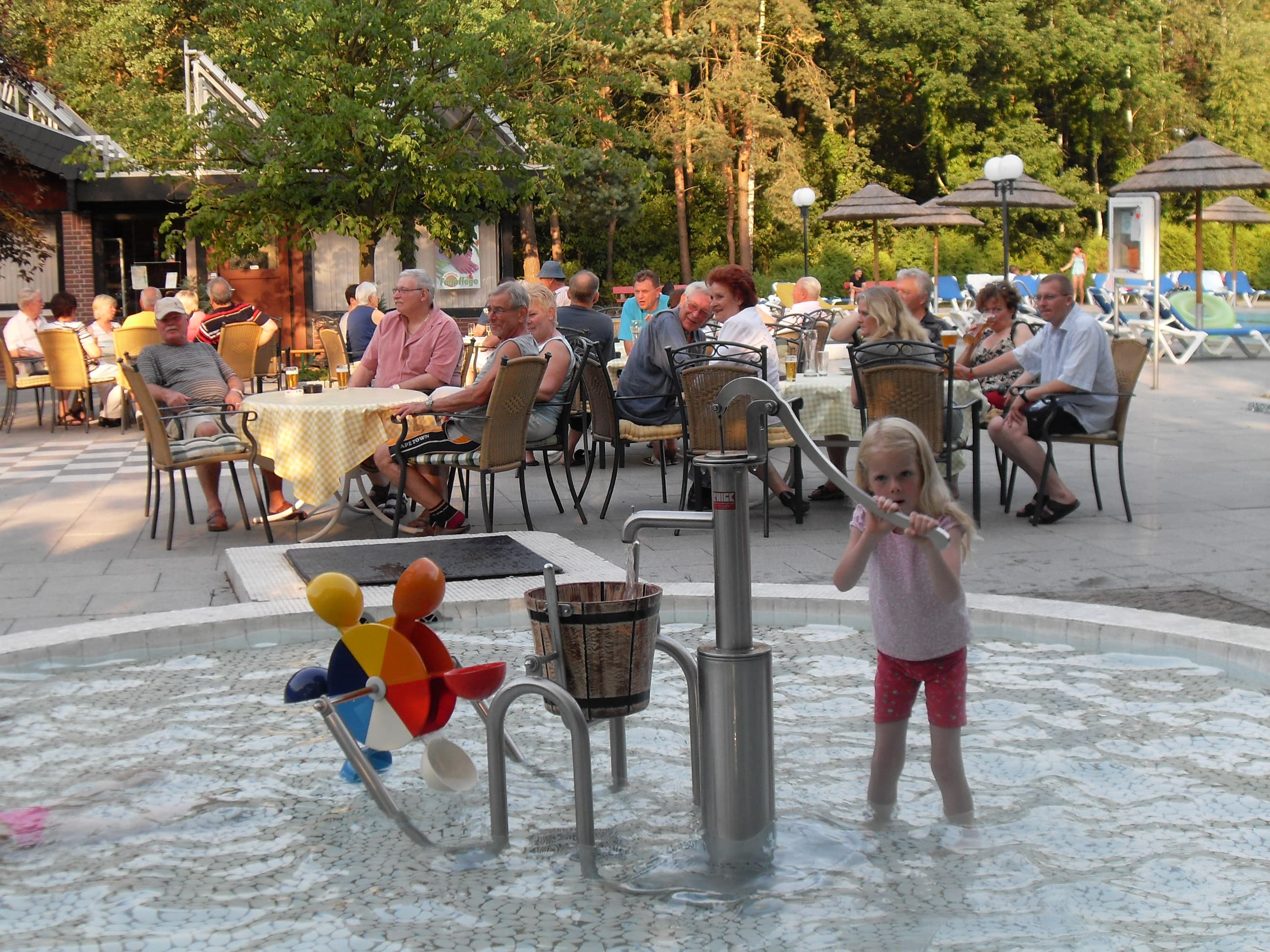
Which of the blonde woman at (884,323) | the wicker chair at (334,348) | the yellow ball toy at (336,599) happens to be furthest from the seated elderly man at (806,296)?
the yellow ball toy at (336,599)

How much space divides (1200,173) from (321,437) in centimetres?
1410

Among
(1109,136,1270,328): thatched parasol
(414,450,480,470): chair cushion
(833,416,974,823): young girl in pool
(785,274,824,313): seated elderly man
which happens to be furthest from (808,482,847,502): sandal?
(1109,136,1270,328): thatched parasol

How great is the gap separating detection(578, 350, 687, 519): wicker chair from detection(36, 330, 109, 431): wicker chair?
21.7 ft

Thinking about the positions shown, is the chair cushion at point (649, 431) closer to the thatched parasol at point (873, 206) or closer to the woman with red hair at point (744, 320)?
the woman with red hair at point (744, 320)

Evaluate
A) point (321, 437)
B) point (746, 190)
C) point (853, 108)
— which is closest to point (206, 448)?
point (321, 437)

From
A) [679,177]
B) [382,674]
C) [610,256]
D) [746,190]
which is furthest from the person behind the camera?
[746,190]

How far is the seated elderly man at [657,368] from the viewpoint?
8.39 m

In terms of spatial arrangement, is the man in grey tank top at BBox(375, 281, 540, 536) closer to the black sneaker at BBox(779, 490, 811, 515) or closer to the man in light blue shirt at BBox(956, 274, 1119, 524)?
the black sneaker at BBox(779, 490, 811, 515)

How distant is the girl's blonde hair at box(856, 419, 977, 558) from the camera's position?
3072 mm

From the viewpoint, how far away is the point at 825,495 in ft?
27.7

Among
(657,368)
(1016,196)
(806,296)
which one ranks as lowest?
(657,368)

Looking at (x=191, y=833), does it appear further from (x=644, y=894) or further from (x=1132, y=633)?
(x=1132, y=633)

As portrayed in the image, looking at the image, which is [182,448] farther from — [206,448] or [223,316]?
[223,316]

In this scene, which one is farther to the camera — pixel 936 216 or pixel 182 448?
→ pixel 936 216
